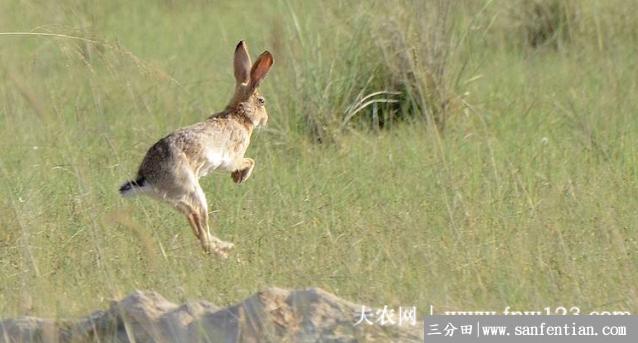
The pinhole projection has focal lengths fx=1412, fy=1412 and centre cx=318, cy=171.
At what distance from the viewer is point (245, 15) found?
951cm

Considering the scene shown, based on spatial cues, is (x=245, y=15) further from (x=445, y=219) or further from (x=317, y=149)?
(x=445, y=219)

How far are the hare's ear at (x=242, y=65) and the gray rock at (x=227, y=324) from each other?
2.14 meters

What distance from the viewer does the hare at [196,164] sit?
17.2ft

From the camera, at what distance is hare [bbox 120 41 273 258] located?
5.25 meters

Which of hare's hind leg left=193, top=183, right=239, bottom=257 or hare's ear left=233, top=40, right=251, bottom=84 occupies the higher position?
hare's ear left=233, top=40, right=251, bottom=84

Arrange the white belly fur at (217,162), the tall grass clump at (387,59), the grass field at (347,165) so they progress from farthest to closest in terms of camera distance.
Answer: the tall grass clump at (387,59)
the white belly fur at (217,162)
the grass field at (347,165)

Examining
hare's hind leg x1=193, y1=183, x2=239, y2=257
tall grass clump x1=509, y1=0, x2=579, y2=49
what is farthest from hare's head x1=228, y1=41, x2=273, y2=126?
tall grass clump x1=509, y1=0, x2=579, y2=49

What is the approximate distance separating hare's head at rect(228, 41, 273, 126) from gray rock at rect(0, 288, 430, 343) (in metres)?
2.02

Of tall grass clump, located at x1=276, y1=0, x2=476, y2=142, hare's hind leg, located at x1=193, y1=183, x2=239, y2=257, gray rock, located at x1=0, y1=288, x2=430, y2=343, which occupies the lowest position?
gray rock, located at x1=0, y1=288, x2=430, y2=343

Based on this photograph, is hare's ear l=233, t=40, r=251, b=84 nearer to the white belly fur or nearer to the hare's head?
the hare's head

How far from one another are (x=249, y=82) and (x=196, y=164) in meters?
0.75

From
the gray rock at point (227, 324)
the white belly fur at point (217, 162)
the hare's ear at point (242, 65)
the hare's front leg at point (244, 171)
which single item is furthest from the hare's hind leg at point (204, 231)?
the gray rock at point (227, 324)

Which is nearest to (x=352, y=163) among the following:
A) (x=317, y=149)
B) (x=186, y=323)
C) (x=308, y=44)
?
(x=317, y=149)

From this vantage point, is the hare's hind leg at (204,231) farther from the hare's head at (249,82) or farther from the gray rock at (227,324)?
the gray rock at (227,324)
